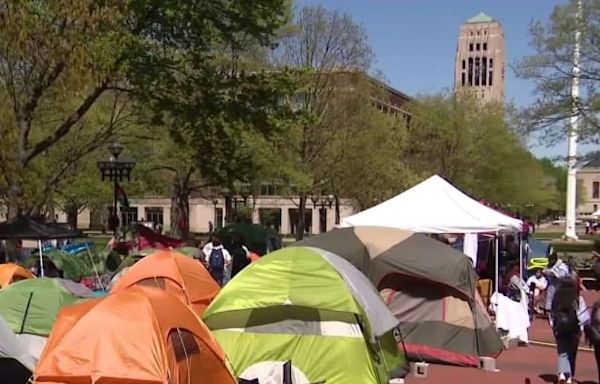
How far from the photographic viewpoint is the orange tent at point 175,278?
13.4 meters

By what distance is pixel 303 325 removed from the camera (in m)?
9.78

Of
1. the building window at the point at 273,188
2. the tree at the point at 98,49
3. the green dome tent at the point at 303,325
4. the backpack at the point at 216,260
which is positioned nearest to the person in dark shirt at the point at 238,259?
the backpack at the point at 216,260

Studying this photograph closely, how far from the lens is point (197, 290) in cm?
1375

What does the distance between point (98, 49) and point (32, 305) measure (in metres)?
8.53

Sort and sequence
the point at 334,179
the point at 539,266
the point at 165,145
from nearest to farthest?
the point at 539,266, the point at 165,145, the point at 334,179

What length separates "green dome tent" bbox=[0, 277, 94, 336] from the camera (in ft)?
35.3

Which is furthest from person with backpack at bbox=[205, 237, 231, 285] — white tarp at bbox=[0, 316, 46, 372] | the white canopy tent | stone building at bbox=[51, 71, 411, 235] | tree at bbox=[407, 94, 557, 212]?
stone building at bbox=[51, 71, 411, 235]

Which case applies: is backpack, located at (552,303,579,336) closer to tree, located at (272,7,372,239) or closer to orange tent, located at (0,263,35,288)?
orange tent, located at (0,263,35,288)

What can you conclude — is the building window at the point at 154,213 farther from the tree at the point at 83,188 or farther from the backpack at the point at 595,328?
the backpack at the point at 595,328

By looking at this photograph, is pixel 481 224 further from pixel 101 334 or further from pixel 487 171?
pixel 487 171

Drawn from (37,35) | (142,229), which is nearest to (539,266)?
Answer: (142,229)

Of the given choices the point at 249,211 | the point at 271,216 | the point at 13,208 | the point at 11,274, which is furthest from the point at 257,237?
the point at 271,216

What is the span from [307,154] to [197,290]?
81.3 feet

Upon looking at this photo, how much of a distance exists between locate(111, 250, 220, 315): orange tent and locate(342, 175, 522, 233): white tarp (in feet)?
11.1
